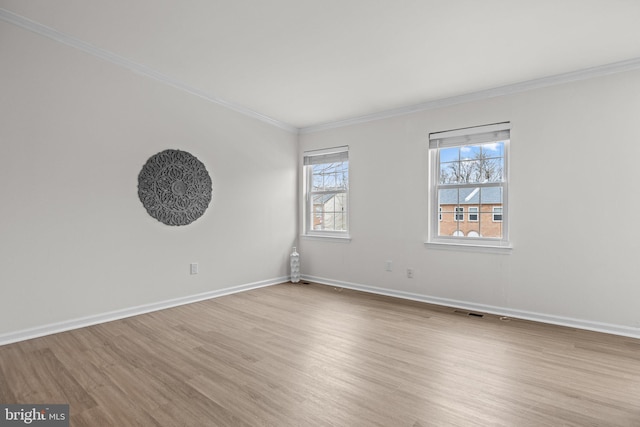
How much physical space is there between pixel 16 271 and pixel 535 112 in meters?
5.08

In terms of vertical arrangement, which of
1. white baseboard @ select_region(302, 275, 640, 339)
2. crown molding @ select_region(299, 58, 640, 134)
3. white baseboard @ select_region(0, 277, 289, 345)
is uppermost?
crown molding @ select_region(299, 58, 640, 134)

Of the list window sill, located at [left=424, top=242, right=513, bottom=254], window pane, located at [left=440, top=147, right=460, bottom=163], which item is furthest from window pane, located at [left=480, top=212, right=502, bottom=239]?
window pane, located at [left=440, top=147, right=460, bottom=163]

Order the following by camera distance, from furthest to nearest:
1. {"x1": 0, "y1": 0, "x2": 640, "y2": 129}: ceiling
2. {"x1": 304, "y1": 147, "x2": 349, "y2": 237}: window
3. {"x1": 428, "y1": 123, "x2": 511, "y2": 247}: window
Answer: {"x1": 304, "y1": 147, "x2": 349, "y2": 237}: window
{"x1": 428, "y1": 123, "x2": 511, "y2": 247}: window
{"x1": 0, "y1": 0, "x2": 640, "y2": 129}: ceiling

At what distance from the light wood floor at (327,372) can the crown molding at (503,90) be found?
248 cm

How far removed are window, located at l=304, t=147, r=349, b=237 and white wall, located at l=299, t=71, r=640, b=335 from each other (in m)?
0.67

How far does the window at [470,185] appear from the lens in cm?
371

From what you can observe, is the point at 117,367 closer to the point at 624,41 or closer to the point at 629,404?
the point at 629,404

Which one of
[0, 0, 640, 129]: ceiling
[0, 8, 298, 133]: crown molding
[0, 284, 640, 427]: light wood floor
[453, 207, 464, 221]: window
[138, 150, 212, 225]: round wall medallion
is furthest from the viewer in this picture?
[453, 207, 464, 221]: window

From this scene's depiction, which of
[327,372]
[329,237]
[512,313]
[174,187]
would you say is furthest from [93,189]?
[512,313]

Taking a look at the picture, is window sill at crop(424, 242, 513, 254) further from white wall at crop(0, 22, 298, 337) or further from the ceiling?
white wall at crop(0, 22, 298, 337)

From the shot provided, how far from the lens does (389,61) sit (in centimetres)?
310

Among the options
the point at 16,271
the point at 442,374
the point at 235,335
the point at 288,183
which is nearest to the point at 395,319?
the point at 442,374

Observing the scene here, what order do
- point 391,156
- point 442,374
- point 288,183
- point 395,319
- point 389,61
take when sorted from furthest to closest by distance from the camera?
point 288,183 < point 391,156 < point 395,319 < point 389,61 < point 442,374

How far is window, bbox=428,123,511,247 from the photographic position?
146 inches
